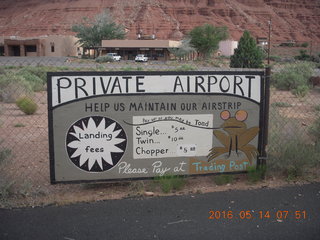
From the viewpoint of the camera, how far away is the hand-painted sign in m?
4.80

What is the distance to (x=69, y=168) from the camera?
484 cm

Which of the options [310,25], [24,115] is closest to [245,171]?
[24,115]

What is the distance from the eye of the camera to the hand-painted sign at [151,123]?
15.8 ft

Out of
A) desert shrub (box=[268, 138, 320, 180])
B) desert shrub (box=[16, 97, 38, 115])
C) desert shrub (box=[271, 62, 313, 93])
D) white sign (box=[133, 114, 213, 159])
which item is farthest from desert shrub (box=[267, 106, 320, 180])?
desert shrub (box=[271, 62, 313, 93])

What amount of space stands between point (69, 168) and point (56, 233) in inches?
43.5

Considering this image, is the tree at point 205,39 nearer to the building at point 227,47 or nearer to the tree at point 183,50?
the tree at point 183,50

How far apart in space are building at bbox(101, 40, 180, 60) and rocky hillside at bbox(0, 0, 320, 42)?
40825 mm

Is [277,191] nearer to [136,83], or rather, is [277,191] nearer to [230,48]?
[136,83]
